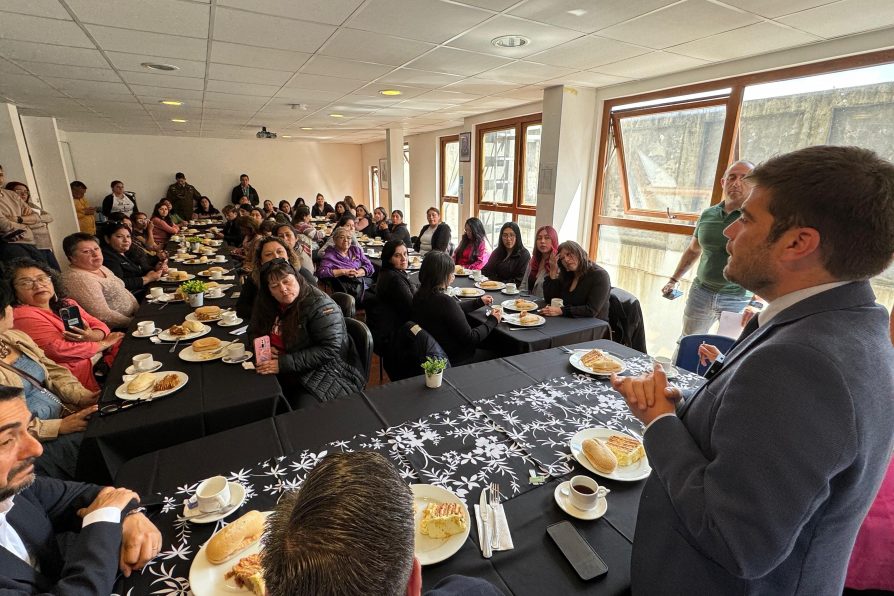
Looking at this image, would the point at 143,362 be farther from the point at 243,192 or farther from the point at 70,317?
the point at 243,192

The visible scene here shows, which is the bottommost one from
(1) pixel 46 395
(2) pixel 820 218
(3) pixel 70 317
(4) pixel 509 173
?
(1) pixel 46 395

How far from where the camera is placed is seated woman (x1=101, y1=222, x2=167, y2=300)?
4.10 meters

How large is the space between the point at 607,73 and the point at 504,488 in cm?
430

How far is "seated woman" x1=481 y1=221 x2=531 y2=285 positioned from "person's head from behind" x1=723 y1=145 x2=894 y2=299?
3597 mm

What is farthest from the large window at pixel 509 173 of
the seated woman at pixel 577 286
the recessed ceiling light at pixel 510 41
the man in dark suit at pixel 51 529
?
the man in dark suit at pixel 51 529

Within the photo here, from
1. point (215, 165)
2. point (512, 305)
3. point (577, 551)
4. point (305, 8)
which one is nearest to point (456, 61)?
point (305, 8)

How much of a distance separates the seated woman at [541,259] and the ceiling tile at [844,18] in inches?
86.0

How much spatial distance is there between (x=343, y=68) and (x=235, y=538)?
157 inches

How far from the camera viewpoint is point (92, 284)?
9.78ft

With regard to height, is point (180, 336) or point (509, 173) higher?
point (509, 173)

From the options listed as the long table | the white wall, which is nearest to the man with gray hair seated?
the long table

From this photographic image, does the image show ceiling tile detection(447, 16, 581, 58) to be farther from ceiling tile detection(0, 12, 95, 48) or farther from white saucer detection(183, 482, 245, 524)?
white saucer detection(183, 482, 245, 524)

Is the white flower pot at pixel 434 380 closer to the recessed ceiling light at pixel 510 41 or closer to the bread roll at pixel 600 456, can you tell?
the bread roll at pixel 600 456

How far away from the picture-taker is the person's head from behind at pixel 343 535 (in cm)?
56
